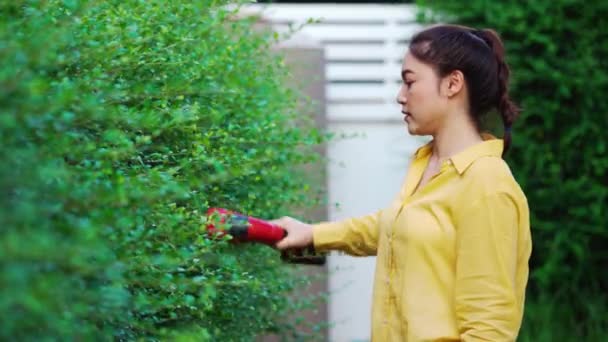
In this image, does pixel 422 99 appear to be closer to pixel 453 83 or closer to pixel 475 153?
pixel 453 83

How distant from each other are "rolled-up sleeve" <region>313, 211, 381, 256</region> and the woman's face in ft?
1.06

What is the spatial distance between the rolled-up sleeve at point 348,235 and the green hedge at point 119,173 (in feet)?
0.88

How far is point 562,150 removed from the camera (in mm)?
5797

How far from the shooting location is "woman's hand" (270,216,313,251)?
311cm

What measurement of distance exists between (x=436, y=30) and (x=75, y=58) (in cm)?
110

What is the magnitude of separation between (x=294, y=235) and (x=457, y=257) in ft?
1.79

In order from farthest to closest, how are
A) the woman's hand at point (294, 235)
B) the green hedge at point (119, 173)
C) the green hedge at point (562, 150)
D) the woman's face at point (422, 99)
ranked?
the green hedge at point (562, 150)
the woman's hand at point (294, 235)
the woman's face at point (422, 99)
the green hedge at point (119, 173)

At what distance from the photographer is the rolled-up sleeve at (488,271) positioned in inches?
106

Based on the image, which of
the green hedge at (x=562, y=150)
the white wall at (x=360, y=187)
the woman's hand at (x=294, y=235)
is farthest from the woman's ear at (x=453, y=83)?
the white wall at (x=360, y=187)

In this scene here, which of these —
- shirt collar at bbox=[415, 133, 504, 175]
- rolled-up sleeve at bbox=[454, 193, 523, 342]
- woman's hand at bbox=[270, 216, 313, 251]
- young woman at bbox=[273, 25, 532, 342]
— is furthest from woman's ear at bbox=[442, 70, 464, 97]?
woman's hand at bbox=[270, 216, 313, 251]

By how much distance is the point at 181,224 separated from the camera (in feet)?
8.49

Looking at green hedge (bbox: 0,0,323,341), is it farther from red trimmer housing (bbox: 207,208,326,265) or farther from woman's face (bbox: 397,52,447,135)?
woman's face (bbox: 397,52,447,135)

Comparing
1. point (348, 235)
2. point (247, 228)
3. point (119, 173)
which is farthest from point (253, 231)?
point (119, 173)

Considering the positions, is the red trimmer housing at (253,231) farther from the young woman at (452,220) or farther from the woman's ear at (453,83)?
the woman's ear at (453,83)
